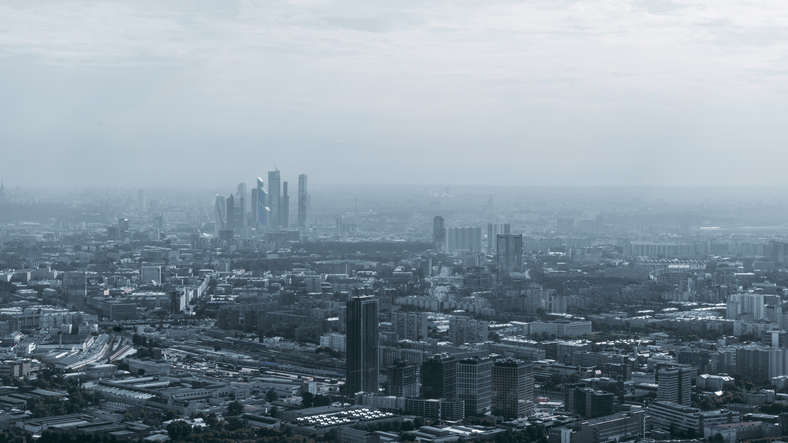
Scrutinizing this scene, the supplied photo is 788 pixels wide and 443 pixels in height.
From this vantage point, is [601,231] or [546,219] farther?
[546,219]

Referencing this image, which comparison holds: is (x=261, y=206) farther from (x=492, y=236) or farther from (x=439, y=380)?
(x=439, y=380)

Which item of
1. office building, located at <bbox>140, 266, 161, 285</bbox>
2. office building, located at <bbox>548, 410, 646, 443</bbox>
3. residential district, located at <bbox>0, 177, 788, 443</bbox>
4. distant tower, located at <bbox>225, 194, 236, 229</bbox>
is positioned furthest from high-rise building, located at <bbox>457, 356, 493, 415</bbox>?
distant tower, located at <bbox>225, 194, 236, 229</bbox>

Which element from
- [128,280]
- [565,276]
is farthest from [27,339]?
[565,276]

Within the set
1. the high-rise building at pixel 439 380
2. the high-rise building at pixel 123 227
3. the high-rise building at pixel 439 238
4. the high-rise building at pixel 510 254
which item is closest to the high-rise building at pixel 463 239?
the high-rise building at pixel 439 238

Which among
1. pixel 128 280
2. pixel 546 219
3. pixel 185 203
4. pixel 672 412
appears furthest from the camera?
pixel 185 203

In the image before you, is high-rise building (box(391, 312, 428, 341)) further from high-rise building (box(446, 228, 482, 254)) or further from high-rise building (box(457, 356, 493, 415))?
high-rise building (box(446, 228, 482, 254))

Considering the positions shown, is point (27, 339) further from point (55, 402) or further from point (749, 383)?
point (749, 383)
